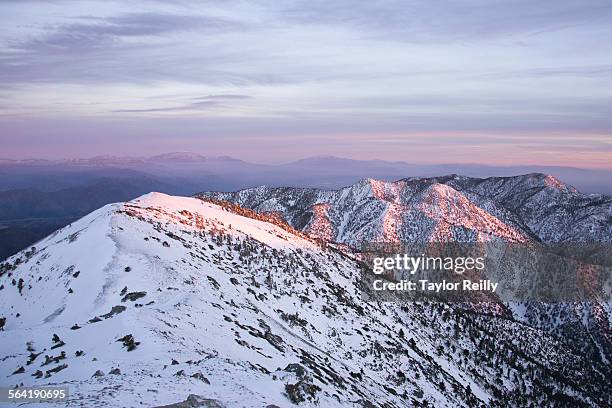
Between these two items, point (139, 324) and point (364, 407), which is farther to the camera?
point (364, 407)

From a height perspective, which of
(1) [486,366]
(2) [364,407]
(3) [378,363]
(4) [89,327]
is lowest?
(1) [486,366]

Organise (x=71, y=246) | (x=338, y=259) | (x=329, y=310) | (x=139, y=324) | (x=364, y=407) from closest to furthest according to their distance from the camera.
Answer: (x=139, y=324), (x=364, y=407), (x=71, y=246), (x=329, y=310), (x=338, y=259)

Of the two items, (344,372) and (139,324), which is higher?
(139,324)

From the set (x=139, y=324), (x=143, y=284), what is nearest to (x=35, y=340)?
(x=139, y=324)

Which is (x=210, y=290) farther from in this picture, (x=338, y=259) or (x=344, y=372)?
(x=338, y=259)

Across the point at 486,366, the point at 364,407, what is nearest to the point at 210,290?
the point at 364,407

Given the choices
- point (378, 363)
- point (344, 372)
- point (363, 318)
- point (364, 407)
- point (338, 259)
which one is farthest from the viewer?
point (338, 259)
